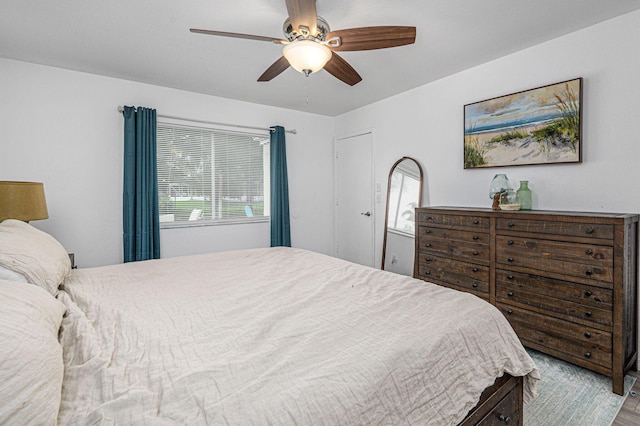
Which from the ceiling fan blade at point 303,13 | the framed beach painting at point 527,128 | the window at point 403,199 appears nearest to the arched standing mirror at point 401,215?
the window at point 403,199

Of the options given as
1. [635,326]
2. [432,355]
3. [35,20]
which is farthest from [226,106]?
[635,326]

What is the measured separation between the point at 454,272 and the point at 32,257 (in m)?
2.88

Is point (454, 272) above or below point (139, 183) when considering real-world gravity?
below

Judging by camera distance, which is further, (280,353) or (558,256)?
(558,256)

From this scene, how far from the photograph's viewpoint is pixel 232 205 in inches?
158

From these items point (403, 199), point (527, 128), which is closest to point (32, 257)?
point (403, 199)

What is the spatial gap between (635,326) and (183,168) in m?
4.32

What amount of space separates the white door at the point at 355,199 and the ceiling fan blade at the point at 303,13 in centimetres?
260

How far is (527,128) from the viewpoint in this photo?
2664mm

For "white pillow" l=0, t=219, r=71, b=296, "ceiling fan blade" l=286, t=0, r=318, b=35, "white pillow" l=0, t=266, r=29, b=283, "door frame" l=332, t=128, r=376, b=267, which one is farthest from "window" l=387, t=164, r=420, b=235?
"white pillow" l=0, t=266, r=29, b=283

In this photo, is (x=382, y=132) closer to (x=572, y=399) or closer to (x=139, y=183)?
(x=139, y=183)

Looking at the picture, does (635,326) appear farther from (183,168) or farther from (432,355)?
(183,168)

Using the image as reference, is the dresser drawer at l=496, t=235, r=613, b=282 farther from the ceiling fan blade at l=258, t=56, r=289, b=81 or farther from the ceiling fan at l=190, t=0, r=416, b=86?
the ceiling fan blade at l=258, t=56, r=289, b=81

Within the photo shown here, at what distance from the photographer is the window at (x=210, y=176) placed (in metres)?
3.56
